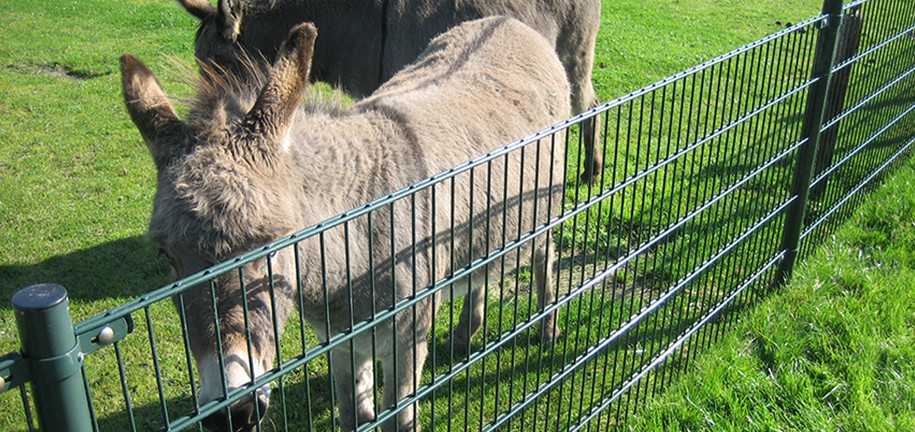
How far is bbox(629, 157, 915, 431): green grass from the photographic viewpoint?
351cm

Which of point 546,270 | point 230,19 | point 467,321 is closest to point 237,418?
point 546,270

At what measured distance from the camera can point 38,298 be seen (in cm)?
131

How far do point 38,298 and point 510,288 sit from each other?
155 inches

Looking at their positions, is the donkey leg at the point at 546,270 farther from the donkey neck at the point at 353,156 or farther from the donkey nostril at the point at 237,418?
the donkey nostril at the point at 237,418

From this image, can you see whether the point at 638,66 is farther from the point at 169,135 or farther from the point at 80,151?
the point at 169,135

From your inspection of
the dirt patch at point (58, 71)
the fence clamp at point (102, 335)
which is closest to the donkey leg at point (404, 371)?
the fence clamp at point (102, 335)

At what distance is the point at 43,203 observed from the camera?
619cm

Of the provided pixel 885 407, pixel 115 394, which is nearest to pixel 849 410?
pixel 885 407

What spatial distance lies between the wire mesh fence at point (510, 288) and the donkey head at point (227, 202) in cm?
2

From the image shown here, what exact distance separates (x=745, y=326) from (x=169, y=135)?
331 cm

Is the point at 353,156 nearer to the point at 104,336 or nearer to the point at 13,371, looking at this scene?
the point at 104,336

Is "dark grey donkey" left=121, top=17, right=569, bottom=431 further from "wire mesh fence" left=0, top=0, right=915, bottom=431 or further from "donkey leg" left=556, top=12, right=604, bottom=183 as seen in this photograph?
"donkey leg" left=556, top=12, right=604, bottom=183

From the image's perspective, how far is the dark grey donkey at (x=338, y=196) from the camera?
2125 mm

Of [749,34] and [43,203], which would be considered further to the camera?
[749,34]
